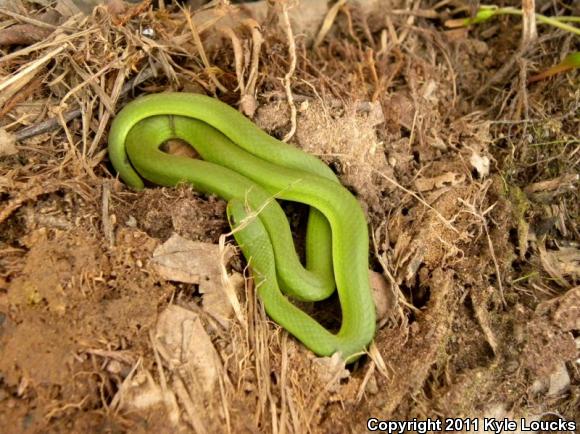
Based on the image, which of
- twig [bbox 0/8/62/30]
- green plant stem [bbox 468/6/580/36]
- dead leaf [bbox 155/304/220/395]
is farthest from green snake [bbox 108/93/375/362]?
green plant stem [bbox 468/6/580/36]

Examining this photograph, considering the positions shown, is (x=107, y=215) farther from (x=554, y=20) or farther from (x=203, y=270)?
(x=554, y=20)

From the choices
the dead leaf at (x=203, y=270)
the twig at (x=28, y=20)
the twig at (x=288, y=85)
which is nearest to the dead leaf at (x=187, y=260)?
the dead leaf at (x=203, y=270)

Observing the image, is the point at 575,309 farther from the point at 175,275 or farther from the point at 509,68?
the point at 175,275

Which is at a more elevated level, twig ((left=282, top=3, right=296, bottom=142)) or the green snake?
twig ((left=282, top=3, right=296, bottom=142))

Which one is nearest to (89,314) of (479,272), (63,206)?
(63,206)

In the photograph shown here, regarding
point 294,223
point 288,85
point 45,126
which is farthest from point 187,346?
point 288,85

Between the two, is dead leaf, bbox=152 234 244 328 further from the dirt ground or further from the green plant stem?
the green plant stem
